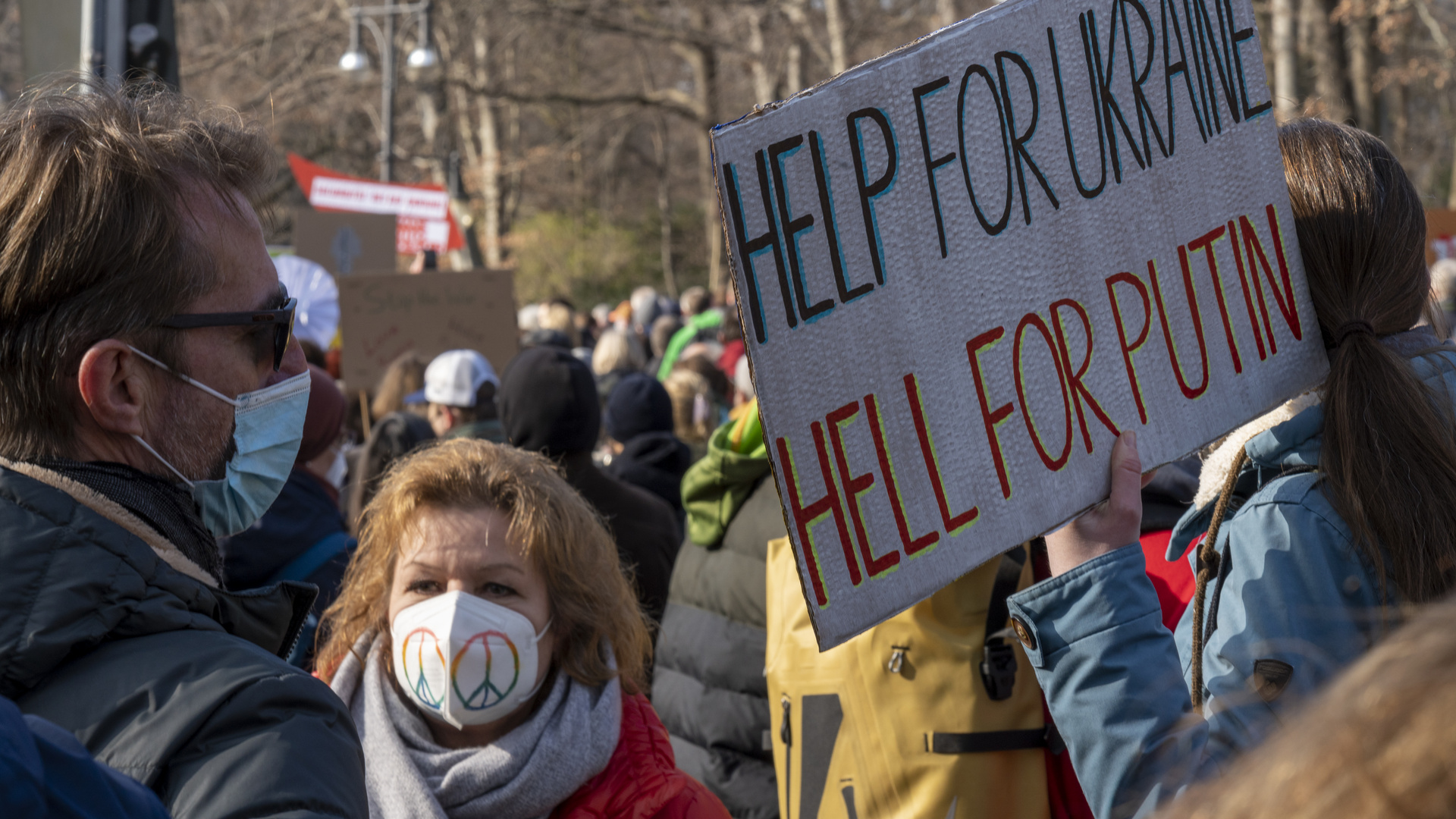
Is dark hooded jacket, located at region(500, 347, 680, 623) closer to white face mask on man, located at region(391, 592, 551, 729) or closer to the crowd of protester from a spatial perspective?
the crowd of protester

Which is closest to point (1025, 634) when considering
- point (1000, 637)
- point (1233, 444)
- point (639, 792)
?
point (1233, 444)

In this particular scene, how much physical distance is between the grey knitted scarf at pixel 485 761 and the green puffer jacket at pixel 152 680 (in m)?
0.90

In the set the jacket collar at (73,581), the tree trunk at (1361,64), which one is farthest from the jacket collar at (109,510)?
the tree trunk at (1361,64)

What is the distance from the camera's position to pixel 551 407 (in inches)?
157

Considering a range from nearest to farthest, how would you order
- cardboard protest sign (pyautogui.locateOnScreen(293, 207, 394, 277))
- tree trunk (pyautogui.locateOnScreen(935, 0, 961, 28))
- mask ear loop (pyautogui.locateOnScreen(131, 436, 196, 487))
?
mask ear loop (pyautogui.locateOnScreen(131, 436, 196, 487)) → cardboard protest sign (pyautogui.locateOnScreen(293, 207, 394, 277)) → tree trunk (pyautogui.locateOnScreen(935, 0, 961, 28))

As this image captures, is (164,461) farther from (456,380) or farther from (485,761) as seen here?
(456,380)

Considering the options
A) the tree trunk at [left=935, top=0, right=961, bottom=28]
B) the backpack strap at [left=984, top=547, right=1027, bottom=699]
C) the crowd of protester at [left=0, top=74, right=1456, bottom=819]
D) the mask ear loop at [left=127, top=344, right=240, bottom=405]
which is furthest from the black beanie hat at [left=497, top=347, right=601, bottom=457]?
the tree trunk at [left=935, top=0, right=961, bottom=28]

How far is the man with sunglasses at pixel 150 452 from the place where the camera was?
1.11 meters

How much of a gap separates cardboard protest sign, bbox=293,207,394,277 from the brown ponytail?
25.2 feet

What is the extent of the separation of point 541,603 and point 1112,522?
3.80 ft

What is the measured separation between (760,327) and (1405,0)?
502 inches

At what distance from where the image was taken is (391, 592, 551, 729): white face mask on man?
216 centimetres

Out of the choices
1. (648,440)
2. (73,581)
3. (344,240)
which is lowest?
(648,440)

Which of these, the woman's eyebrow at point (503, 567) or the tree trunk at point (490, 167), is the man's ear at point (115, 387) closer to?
the woman's eyebrow at point (503, 567)
